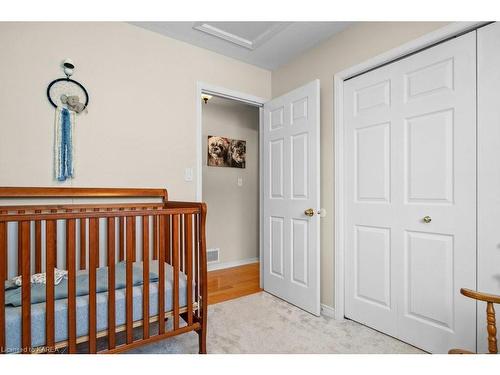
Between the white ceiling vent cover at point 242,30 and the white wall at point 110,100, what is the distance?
274 mm

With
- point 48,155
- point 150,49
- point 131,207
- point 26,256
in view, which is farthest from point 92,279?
point 150,49

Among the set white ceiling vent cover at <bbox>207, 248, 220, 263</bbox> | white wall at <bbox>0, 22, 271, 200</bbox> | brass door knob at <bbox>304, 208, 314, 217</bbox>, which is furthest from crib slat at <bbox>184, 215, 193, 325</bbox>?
white ceiling vent cover at <bbox>207, 248, 220, 263</bbox>

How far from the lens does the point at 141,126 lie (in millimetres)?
2061

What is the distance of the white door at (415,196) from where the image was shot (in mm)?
1461

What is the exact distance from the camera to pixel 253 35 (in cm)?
218

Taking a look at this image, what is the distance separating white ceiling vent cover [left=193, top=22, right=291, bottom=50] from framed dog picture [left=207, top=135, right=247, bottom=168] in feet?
4.69

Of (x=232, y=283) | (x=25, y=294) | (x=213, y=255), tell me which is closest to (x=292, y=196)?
(x=232, y=283)

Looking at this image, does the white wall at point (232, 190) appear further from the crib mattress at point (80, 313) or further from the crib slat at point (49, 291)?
the crib slat at point (49, 291)

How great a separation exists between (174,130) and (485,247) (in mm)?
2165

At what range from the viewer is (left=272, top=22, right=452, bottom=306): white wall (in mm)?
1841

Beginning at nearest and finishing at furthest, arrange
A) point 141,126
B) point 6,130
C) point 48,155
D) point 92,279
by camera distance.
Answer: point 92,279 → point 6,130 → point 48,155 → point 141,126

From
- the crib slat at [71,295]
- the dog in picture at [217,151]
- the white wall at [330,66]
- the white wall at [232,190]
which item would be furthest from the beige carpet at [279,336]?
the dog in picture at [217,151]

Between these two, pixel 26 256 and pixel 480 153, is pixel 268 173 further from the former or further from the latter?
pixel 26 256

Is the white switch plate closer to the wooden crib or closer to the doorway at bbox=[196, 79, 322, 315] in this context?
the doorway at bbox=[196, 79, 322, 315]
